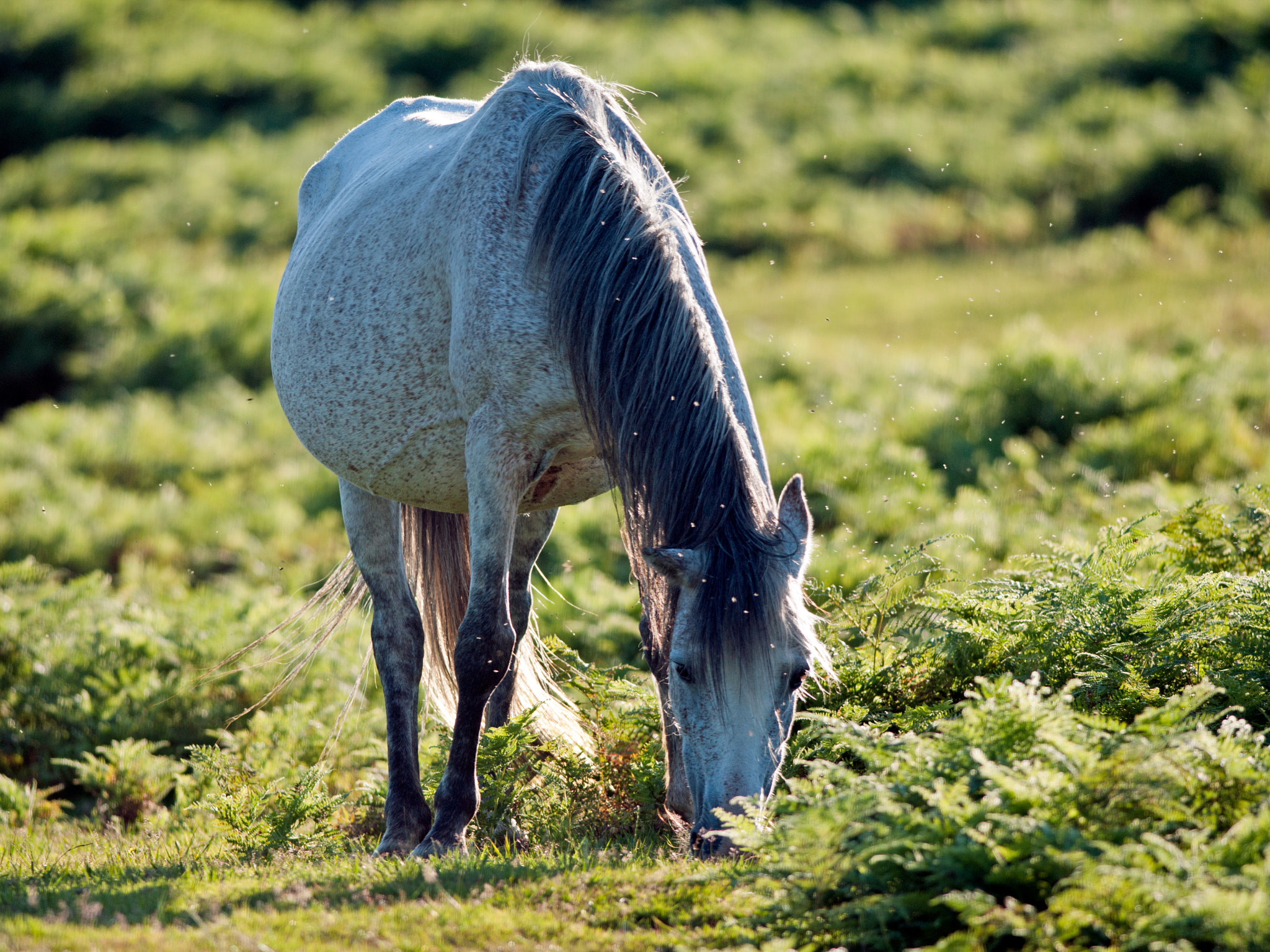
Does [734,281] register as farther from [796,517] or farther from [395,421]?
[796,517]

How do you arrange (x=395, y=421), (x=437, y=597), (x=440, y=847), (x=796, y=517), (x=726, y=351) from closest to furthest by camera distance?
(x=796, y=517) < (x=726, y=351) < (x=440, y=847) < (x=395, y=421) < (x=437, y=597)

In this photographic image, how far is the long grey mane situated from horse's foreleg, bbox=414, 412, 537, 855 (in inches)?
14.8

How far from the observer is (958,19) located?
25109 millimetres

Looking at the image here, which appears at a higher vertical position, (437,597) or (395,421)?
(395,421)

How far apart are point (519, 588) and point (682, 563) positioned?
154 cm

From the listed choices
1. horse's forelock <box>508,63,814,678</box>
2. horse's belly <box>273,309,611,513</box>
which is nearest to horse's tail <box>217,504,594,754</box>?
horse's belly <box>273,309,611,513</box>

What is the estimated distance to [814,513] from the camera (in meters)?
8.31

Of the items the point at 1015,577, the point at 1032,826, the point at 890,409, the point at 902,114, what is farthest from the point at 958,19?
the point at 1032,826

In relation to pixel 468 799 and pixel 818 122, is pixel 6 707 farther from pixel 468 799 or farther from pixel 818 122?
pixel 818 122

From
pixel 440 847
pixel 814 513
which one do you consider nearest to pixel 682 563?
pixel 440 847

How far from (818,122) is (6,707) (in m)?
18.1

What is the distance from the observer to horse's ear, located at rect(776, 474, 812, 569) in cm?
334

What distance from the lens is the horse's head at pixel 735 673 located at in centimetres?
318

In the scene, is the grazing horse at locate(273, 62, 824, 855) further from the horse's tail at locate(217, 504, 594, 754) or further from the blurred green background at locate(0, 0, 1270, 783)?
the blurred green background at locate(0, 0, 1270, 783)
